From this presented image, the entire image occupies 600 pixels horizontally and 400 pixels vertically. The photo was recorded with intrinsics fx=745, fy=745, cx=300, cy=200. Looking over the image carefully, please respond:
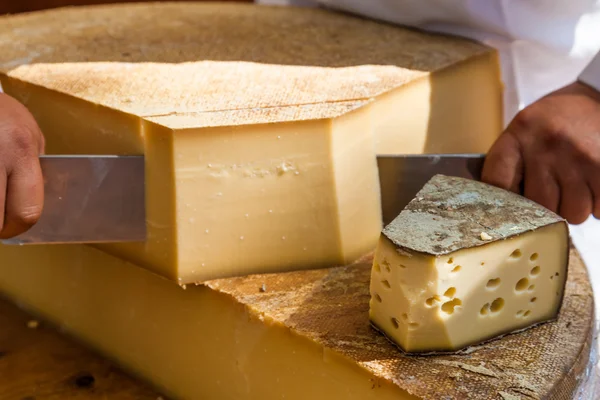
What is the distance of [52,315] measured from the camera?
1331mm

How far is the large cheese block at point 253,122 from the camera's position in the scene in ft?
3.37

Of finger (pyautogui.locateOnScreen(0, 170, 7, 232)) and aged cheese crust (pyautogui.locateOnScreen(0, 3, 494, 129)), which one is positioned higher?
aged cheese crust (pyautogui.locateOnScreen(0, 3, 494, 129))

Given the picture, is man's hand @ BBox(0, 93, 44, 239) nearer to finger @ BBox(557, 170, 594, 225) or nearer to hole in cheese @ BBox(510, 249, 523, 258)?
hole in cheese @ BBox(510, 249, 523, 258)

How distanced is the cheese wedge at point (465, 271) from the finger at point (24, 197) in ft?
1.47

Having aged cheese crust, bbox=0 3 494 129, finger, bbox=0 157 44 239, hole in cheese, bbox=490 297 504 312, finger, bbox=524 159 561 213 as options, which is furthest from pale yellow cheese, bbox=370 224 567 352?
finger, bbox=0 157 44 239

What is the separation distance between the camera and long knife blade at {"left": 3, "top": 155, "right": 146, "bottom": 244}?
1.04m

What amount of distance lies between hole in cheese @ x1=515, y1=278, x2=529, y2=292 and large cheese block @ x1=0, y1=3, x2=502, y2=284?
26 cm

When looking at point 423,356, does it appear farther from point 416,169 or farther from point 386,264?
point 416,169

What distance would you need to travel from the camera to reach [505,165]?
1.10 m

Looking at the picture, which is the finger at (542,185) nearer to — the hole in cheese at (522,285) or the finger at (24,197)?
the hole in cheese at (522,285)

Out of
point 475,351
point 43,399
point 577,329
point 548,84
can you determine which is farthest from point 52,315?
point 548,84

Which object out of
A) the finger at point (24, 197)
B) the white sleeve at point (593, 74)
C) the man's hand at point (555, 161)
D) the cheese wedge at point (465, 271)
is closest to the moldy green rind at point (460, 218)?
the cheese wedge at point (465, 271)

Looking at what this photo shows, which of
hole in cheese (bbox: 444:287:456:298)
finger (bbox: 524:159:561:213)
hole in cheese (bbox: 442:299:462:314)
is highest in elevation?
finger (bbox: 524:159:561:213)

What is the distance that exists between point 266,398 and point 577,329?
427 mm
